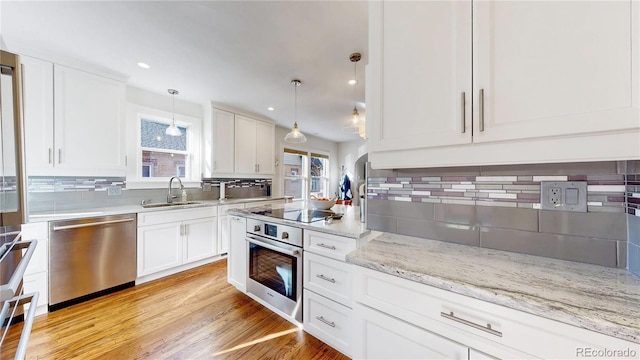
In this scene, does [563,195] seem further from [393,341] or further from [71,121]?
[71,121]

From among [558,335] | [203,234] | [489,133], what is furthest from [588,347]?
[203,234]

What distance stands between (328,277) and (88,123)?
9.69ft

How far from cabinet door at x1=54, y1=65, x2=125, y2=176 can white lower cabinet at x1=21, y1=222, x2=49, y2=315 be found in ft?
2.06

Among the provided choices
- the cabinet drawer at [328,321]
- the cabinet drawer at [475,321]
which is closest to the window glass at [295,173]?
the cabinet drawer at [328,321]

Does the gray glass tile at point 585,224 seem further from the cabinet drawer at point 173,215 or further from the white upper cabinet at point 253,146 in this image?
the white upper cabinet at point 253,146

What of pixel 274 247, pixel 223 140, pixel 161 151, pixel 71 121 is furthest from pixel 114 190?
Result: pixel 274 247

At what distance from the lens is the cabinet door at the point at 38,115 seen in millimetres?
2049

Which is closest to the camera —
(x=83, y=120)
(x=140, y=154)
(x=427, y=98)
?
(x=427, y=98)

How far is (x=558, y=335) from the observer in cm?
60

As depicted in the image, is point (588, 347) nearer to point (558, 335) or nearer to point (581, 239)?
point (558, 335)

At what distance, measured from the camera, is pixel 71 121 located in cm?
228

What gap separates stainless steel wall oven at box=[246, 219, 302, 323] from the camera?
172 centimetres

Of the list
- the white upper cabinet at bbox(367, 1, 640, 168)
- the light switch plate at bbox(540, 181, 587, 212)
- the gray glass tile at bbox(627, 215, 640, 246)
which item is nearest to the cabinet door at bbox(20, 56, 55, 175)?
the white upper cabinet at bbox(367, 1, 640, 168)

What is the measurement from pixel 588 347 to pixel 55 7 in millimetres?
3149
